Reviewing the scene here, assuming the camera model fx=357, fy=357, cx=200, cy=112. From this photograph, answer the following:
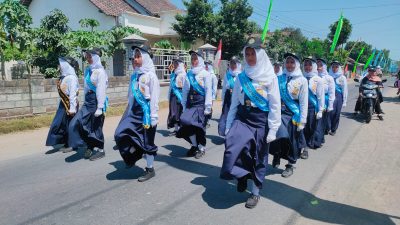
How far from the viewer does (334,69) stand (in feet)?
32.3

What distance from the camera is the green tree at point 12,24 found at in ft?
40.6

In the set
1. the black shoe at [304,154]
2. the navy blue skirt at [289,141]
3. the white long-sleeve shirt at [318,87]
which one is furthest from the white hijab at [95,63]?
the black shoe at [304,154]

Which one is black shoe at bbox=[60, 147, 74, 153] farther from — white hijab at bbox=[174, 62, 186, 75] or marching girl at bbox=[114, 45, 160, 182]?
white hijab at bbox=[174, 62, 186, 75]

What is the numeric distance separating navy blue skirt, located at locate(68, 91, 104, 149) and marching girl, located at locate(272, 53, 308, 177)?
A: 10.8 ft

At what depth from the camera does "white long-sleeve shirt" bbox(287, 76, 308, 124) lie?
5723mm

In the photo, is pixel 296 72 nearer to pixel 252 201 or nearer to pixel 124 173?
pixel 252 201

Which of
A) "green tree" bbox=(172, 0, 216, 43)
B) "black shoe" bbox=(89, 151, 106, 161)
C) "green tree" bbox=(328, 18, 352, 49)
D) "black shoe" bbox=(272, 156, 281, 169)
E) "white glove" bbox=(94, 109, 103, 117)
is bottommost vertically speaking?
"black shoe" bbox=(89, 151, 106, 161)

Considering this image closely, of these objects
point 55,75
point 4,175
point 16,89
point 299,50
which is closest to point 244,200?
point 4,175

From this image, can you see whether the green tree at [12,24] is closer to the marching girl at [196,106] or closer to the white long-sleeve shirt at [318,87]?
the marching girl at [196,106]

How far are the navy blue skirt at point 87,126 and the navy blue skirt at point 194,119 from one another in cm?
151

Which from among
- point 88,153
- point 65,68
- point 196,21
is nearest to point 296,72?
point 88,153

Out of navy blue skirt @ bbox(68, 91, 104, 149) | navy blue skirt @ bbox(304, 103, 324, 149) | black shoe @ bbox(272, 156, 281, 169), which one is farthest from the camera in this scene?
navy blue skirt @ bbox(304, 103, 324, 149)

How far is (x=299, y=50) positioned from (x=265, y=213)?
37.5 metres

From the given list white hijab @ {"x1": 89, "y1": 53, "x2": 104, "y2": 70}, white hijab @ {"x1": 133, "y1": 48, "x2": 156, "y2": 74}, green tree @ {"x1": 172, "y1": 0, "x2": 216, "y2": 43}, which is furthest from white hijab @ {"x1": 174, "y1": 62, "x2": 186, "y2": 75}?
green tree @ {"x1": 172, "y1": 0, "x2": 216, "y2": 43}
